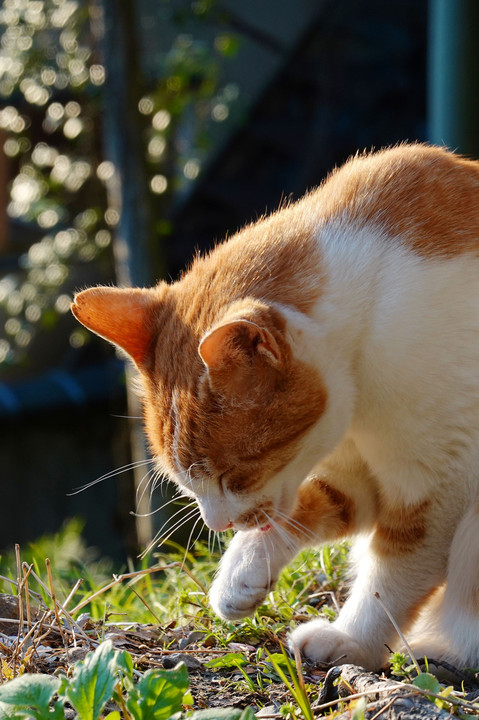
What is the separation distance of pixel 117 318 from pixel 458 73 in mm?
1617

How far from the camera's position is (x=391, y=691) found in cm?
151

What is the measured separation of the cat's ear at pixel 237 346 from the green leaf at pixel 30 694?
0.63m

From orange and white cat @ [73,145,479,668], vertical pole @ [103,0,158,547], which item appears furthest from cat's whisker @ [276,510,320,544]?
vertical pole @ [103,0,158,547]

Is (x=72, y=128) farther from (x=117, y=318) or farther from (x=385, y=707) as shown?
(x=385, y=707)

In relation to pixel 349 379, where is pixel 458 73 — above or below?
above

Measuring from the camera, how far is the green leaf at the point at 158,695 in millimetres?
1302

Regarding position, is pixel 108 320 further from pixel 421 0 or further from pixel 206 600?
pixel 421 0

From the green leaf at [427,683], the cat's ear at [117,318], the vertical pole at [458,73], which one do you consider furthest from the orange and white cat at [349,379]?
the vertical pole at [458,73]

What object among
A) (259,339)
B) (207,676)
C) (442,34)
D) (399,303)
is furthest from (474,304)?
(442,34)

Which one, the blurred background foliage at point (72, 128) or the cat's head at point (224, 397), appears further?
the blurred background foliage at point (72, 128)

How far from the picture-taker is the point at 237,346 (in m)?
1.63

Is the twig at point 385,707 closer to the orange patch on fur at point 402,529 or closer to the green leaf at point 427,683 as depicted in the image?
the green leaf at point 427,683

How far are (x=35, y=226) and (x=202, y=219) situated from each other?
3.78ft

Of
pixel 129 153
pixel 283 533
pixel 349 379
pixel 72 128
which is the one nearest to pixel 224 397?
pixel 349 379
